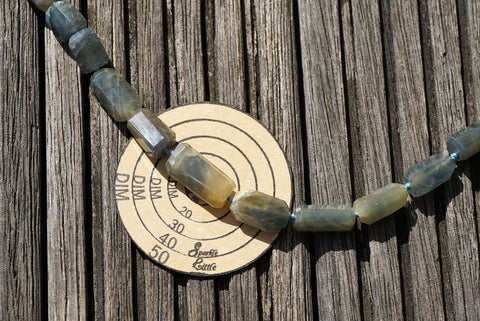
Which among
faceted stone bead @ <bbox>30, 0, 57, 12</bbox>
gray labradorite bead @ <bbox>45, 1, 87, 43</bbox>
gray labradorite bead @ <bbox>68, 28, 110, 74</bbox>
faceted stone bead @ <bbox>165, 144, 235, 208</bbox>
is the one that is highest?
faceted stone bead @ <bbox>30, 0, 57, 12</bbox>

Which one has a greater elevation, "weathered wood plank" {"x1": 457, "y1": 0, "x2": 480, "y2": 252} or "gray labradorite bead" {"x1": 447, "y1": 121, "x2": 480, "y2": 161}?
"weathered wood plank" {"x1": 457, "y1": 0, "x2": 480, "y2": 252}

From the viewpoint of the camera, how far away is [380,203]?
5.02 feet

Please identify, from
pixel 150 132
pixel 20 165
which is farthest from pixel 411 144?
pixel 20 165

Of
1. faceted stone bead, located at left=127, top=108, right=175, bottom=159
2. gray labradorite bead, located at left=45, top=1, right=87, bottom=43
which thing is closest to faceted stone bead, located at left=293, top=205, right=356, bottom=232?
faceted stone bead, located at left=127, top=108, right=175, bottom=159

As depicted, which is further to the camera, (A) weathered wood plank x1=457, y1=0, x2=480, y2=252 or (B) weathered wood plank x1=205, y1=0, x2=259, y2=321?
(A) weathered wood plank x1=457, y1=0, x2=480, y2=252

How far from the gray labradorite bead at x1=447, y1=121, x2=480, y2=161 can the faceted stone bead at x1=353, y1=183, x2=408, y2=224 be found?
198mm

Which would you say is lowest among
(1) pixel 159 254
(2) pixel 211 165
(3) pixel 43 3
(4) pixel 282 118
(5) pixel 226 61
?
(1) pixel 159 254

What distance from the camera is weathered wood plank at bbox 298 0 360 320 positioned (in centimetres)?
154

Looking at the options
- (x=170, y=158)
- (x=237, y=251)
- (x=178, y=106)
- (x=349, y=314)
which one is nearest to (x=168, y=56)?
(x=178, y=106)

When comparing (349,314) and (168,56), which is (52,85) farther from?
(349,314)

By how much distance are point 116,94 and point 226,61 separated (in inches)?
12.6

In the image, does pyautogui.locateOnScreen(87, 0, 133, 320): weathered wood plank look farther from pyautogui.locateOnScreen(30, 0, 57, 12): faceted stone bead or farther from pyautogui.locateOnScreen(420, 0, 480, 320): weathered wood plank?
pyautogui.locateOnScreen(420, 0, 480, 320): weathered wood plank

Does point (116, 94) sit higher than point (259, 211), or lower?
higher

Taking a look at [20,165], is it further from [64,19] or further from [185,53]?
[185,53]
